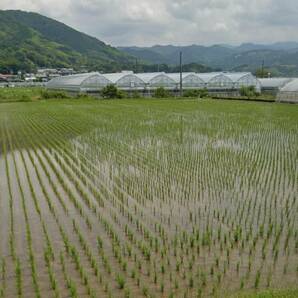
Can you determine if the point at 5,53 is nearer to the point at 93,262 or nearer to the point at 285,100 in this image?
the point at 285,100

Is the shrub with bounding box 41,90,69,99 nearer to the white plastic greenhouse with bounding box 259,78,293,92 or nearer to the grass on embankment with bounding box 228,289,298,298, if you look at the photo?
the white plastic greenhouse with bounding box 259,78,293,92

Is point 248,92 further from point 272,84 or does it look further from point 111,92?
point 111,92

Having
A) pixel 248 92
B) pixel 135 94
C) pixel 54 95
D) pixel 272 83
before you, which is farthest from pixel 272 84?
pixel 54 95

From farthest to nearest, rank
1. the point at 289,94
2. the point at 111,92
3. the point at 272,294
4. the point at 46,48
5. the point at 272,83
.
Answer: the point at 46,48 < the point at 272,83 < the point at 111,92 < the point at 289,94 < the point at 272,294

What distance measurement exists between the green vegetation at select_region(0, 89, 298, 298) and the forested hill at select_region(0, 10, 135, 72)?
92964 mm

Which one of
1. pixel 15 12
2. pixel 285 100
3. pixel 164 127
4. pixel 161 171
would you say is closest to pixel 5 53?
pixel 15 12

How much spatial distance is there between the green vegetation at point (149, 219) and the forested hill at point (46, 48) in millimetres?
92964

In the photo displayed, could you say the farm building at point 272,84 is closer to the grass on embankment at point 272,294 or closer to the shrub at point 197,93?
the shrub at point 197,93

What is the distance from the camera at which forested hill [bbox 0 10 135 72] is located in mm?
107125

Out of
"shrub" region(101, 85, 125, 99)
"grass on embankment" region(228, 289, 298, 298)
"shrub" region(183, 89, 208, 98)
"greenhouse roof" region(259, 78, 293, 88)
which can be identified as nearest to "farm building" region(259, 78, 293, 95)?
"greenhouse roof" region(259, 78, 293, 88)

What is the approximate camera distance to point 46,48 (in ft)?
407

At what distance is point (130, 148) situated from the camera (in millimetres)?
12297

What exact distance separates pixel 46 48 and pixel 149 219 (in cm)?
12493

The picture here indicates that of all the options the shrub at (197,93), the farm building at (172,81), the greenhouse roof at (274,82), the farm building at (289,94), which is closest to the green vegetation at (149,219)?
the farm building at (289,94)
